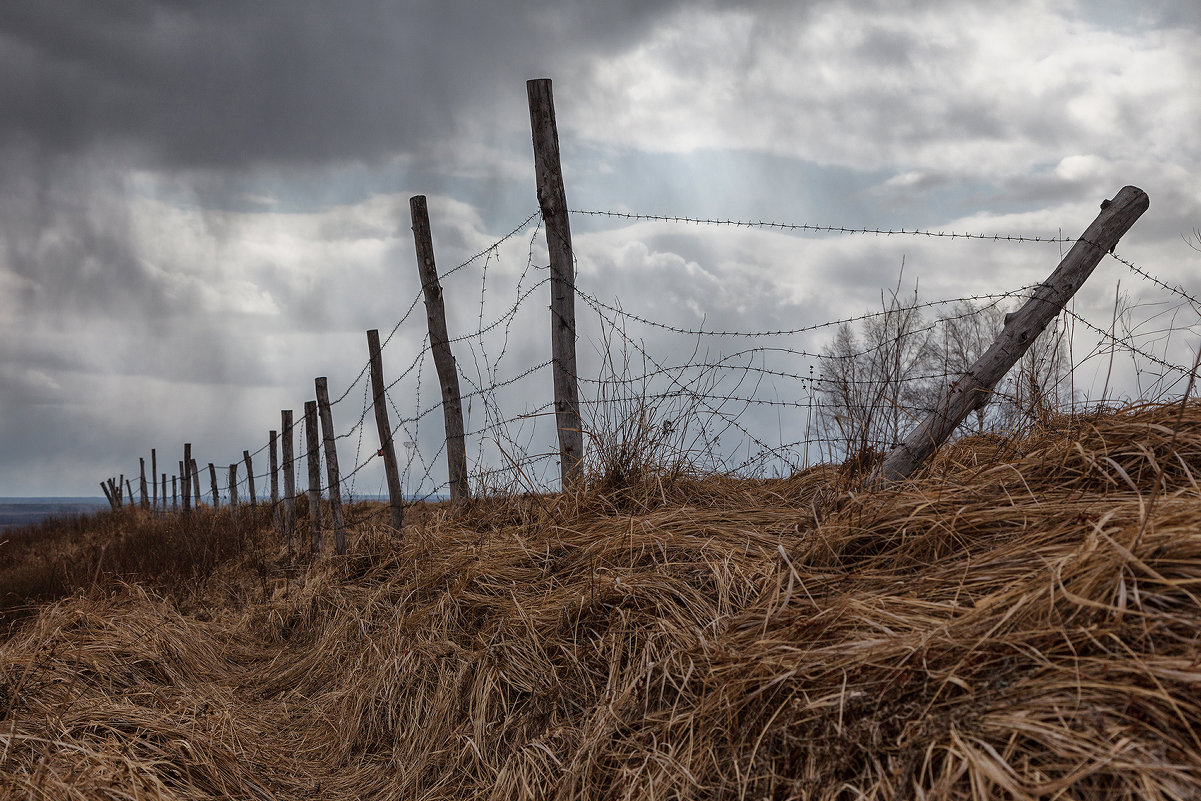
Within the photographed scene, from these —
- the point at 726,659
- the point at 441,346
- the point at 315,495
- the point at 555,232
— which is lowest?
the point at 726,659

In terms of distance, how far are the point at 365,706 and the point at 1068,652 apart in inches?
129

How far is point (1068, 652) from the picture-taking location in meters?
1.88

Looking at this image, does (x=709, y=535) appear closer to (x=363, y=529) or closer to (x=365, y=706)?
(x=365, y=706)

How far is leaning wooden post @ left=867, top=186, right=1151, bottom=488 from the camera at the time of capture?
12.5 ft

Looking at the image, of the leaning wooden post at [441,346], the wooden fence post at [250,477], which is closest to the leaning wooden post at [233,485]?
the wooden fence post at [250,477]

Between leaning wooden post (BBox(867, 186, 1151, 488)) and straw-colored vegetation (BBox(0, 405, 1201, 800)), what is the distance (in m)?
0.20

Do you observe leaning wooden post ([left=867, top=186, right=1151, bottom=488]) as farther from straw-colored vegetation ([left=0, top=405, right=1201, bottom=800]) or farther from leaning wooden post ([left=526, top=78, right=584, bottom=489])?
leaning wooden post ([left=526, top=78, right=584, bottom=489])

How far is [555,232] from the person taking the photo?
5.73 m

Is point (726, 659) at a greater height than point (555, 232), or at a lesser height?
lesser

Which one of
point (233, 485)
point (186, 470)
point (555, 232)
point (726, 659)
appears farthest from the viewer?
point (186, 470)

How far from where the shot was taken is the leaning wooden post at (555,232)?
564 cm

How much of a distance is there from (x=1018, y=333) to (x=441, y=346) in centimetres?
434

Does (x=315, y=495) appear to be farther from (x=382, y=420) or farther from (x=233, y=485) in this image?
(x=233, y=485)

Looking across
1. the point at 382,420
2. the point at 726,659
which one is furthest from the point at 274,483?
the point at 726,659
